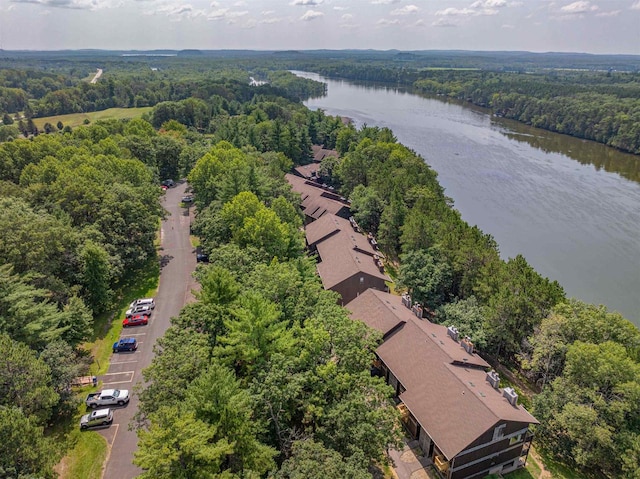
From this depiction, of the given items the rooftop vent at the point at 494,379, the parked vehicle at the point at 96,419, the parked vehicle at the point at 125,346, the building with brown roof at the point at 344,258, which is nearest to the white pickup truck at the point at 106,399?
the parked vehicle at the point at 96,419

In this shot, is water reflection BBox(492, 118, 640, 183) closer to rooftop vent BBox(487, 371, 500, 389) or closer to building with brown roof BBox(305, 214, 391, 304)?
building with brown roof BBox(305, 214, 391, 304)

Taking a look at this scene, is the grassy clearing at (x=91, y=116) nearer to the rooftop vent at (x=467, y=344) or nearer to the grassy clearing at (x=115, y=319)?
the grassy clearing at (x=115, y=319)

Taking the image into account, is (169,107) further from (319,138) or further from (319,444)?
(319,444)

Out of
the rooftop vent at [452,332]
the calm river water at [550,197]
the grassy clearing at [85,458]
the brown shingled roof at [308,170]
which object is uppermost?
the rooftop vent at [452,332]

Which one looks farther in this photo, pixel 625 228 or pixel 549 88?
pixel 549 88

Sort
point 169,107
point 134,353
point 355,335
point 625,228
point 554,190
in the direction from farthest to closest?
point 169,107 < point 554,190 < point 625,228 < point 134,353 < point 355,335

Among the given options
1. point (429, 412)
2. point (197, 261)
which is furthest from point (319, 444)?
point (197, 261)
